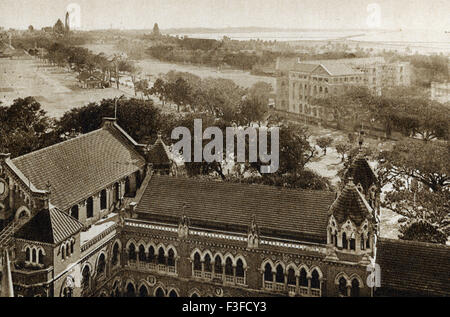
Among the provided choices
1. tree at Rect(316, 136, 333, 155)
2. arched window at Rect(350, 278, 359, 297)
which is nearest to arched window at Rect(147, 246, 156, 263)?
arched window at Rect(350, 278, 359, 297)

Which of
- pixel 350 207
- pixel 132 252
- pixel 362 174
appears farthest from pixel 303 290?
pixel 132 252

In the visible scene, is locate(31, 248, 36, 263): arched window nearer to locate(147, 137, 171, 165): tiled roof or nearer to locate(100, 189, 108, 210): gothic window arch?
locate(100, 189, 108, 210): gothic window arch

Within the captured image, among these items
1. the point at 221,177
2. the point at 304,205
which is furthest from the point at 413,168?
the point at 304,205

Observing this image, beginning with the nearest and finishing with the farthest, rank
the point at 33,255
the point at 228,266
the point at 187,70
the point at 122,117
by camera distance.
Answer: the point at 33,255 < the point at 228,266 < the point at 122,117 < the point at 187,70

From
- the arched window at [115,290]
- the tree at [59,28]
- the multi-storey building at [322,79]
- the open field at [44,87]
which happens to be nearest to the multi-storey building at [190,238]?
the arched window at [115,290]

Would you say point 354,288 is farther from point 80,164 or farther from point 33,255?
point 80,164

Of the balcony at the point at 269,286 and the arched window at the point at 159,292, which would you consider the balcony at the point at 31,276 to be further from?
the balcony at the point at 269,286
